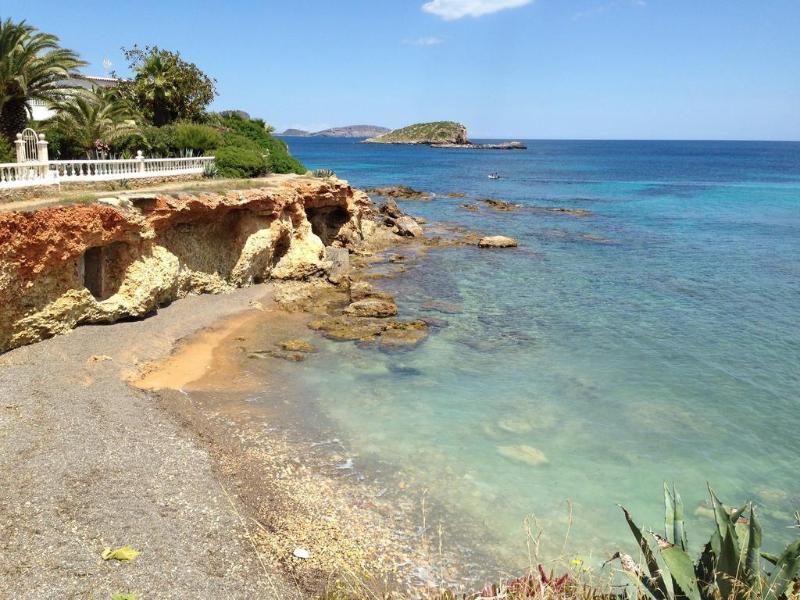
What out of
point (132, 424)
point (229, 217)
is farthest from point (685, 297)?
point (132, 424)

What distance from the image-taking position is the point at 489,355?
70.1 ft

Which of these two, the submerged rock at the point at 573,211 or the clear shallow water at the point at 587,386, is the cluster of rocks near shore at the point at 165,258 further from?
the submerged rock at the point at 573,211

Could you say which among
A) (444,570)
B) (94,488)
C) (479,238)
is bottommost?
(444,570)

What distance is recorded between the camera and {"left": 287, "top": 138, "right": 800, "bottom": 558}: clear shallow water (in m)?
13.6

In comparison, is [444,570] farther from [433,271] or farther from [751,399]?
[433,271]

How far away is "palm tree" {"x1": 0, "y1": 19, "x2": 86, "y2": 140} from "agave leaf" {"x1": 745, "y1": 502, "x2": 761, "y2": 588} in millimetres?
27929

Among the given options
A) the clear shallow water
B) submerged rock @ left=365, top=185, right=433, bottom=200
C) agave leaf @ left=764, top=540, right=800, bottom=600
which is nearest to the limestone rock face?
the clear shallow water

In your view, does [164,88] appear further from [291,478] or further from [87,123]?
[291,478]

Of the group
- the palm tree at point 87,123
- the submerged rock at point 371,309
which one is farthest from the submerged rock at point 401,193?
the submerged rock at point 371,309

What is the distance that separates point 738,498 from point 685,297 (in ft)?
58.3

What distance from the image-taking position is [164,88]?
36.8 metres

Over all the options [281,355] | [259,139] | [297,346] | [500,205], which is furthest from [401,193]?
[281,355]

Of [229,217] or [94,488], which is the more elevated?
[229,217]

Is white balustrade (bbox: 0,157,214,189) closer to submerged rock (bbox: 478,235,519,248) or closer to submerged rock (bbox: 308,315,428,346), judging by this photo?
submerged rock (bbox: 308,315,428,346)
